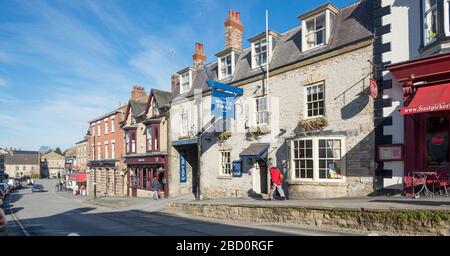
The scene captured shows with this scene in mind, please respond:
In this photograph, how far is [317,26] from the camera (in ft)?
51.8

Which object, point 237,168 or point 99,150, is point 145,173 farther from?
point 99,150

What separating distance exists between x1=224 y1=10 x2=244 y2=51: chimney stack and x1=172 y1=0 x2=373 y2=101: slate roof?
119 cm

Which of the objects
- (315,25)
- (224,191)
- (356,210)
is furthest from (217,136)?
(356,210)

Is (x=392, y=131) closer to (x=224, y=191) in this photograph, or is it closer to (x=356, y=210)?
(x=356, y=210)

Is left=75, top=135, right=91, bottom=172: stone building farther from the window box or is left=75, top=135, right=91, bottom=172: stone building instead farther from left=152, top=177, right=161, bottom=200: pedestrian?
the window box

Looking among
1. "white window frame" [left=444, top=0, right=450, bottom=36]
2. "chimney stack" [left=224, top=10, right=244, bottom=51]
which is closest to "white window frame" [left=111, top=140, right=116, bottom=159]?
"chimney stack" [left=224, top=10, right=244, bottom=51]

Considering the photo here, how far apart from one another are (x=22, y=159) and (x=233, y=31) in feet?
387

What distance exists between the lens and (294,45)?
55.8 ft

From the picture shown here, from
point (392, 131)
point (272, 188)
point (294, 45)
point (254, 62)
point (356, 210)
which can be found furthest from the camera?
point (254, 62)

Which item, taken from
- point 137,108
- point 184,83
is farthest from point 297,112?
point 137,108

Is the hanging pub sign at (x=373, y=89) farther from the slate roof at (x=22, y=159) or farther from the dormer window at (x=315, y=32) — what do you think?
the slate roof at (x=22, y=159)

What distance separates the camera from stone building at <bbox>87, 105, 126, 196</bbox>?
33.8 m

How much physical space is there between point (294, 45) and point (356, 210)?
32.6 feet

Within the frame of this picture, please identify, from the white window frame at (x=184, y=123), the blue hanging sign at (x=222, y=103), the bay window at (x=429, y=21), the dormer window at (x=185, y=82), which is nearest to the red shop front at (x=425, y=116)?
the bay window at (x=429, y=21)
